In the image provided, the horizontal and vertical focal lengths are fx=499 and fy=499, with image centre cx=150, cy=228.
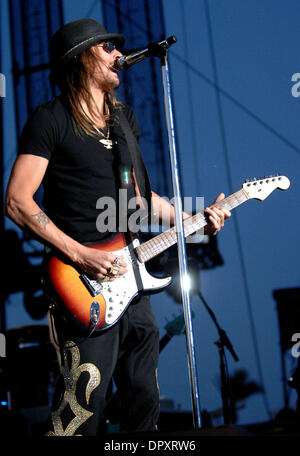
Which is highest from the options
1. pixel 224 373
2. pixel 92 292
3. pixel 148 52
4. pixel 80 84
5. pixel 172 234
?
pixel 80 84

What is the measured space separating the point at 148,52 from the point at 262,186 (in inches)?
36.1

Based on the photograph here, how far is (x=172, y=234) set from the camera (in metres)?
2.04

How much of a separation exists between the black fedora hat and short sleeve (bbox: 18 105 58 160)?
12.1 inches

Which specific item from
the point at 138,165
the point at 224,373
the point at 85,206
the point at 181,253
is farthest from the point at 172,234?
the point at 224,373

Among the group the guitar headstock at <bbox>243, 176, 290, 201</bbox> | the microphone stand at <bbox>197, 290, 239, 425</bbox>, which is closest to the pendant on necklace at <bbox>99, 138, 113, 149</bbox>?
the guitar headstock at <bbox>243, 176, 290, 201</bbox>

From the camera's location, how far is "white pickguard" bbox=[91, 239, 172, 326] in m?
1.73

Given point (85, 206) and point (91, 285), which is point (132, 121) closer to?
point (85, 206)

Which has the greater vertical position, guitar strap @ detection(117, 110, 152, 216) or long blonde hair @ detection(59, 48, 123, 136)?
long blonde hair @ detection(59, 48, 123, 136)

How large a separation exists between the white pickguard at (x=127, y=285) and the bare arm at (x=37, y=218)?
0.28 ft

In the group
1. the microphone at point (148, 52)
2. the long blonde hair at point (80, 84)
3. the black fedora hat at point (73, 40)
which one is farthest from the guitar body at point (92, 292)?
the black fedora hat at point (73, 40)

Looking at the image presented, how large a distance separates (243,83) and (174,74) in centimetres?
52

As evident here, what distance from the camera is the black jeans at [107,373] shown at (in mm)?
1590

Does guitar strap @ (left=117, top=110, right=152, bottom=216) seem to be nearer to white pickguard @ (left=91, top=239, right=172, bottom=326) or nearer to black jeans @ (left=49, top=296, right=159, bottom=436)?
white pickguard @ (left=91, top=239, right=172, bottom=326)
